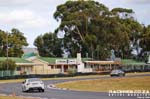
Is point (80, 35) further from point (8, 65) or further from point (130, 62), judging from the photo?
point (8, 65)

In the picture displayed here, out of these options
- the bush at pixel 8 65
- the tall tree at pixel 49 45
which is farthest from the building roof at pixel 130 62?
the bush at pixel 8 65

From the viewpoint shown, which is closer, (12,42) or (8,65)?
(8,65)

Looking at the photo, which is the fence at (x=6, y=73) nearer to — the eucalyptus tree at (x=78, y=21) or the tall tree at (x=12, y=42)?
the tall tree at (x=12, y=42)

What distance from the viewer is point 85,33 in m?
125

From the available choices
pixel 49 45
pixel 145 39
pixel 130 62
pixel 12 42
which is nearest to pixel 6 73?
pixel 12 42

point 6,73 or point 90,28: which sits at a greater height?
point 90,28

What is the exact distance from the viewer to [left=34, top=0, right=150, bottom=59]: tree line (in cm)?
12156

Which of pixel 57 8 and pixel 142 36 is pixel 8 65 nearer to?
pixel 57 8

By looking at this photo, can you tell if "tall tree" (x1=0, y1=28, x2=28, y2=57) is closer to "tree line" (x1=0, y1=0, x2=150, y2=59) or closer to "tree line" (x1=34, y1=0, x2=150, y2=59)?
"tree line" (x1=0, y1=0, x2=150, y2=59)

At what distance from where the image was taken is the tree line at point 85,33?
122 m

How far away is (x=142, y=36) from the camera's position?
142 metres

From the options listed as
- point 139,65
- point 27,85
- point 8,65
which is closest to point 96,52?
point 139,65

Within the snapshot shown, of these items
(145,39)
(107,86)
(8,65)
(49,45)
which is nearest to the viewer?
(107,86)

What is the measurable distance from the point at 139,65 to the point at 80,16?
33.3 meters
